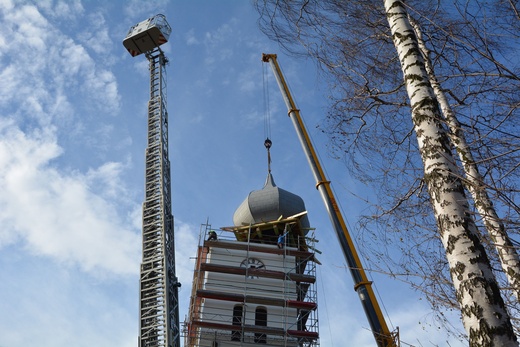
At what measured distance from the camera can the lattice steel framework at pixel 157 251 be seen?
3341 cm

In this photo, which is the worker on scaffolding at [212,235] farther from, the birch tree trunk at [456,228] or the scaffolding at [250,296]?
the birch tree trunk at [456,228]

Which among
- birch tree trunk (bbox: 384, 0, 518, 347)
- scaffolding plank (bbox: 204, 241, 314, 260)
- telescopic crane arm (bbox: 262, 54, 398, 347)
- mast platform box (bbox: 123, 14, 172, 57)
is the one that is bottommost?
birch tree trunk (bbox: 384, 0, 518, 347)

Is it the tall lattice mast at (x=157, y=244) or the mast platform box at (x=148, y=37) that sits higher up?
the mast platform box at (x=148, y=37)

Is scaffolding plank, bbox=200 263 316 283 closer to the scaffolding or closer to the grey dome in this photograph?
the scaffolding

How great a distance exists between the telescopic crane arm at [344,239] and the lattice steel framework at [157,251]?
628 inches

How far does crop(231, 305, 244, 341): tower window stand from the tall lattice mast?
16.3 ft

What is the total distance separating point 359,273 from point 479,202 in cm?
1216

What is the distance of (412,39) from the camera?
6.27 metres

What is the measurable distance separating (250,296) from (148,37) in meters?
32.2

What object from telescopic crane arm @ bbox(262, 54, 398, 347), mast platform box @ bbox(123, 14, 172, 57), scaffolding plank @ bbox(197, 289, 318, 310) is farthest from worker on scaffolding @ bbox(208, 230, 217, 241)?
mast platform box @ bbox(123, 14, 172, 57)

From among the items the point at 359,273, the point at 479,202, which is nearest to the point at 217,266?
the point at 359,273

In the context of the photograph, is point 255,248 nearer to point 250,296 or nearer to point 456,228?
point 250,296

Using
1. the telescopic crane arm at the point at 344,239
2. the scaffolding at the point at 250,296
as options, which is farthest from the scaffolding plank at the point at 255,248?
the telescopic crane arm at the point at 344,239

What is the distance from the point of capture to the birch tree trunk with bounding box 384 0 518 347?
14.1 feet
